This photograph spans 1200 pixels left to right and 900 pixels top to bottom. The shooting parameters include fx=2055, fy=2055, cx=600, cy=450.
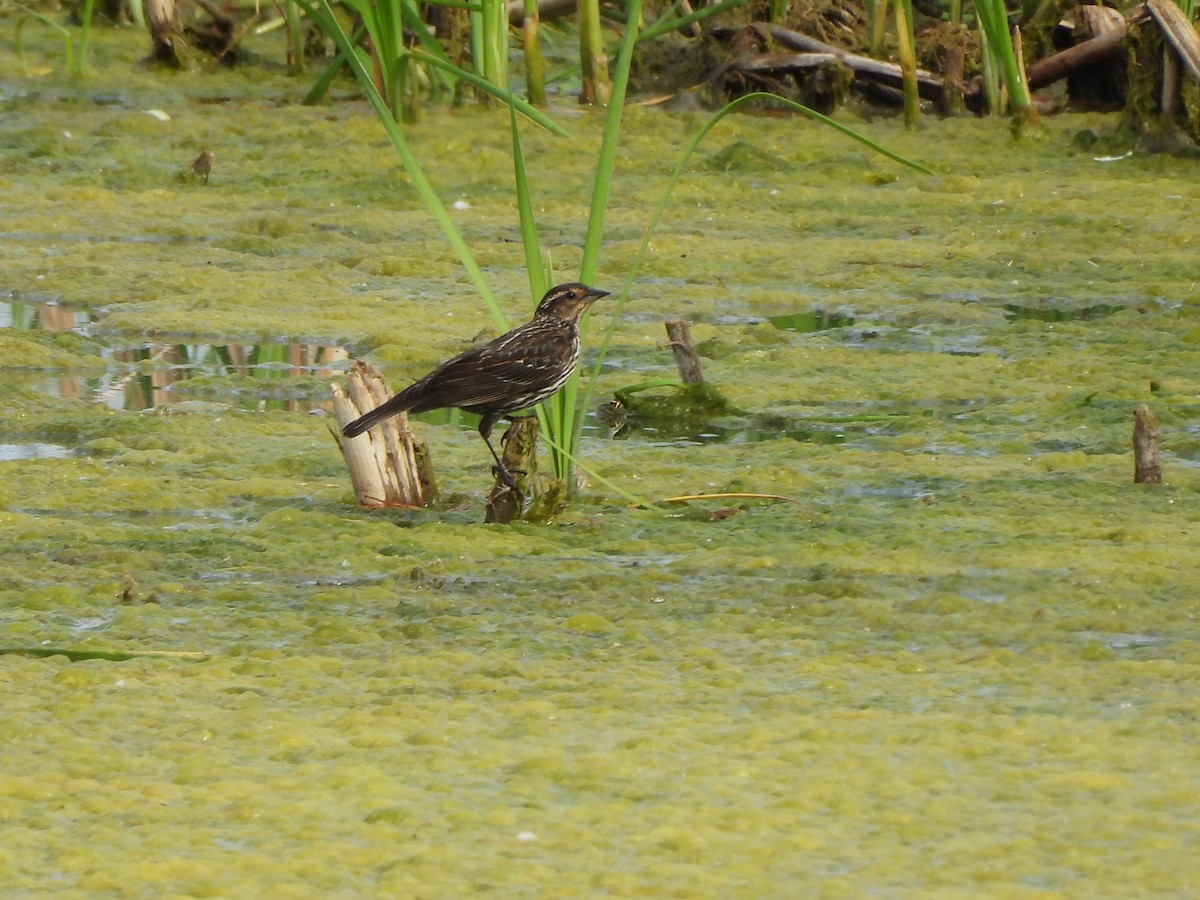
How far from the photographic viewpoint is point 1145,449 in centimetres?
473

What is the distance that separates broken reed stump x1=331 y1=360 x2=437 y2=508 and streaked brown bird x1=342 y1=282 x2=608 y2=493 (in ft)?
0.17

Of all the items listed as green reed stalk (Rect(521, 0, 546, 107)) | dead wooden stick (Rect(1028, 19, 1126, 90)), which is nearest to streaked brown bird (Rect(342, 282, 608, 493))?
green reed stalk (Rect(521, 0, 546, 107))

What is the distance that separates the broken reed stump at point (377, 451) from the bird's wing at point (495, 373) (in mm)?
78

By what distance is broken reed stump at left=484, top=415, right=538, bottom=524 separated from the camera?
15.1 ft

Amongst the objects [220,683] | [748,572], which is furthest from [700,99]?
[220,683]

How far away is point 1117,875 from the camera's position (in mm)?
2678

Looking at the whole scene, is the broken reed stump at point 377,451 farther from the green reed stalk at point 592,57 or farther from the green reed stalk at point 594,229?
the green reed stalk at point 592,57

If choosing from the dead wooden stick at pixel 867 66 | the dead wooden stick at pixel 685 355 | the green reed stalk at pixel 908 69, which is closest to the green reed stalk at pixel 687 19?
the green reed stalk at pixel 908 69

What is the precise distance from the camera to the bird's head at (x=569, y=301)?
17.1 ft

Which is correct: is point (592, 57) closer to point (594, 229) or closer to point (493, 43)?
point (493, 43)

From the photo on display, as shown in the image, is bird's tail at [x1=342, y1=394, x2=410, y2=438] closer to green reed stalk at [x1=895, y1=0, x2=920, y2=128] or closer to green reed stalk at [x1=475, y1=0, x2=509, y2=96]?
green reed stalk at [x1=475, y1=0, x2=509, y2=96]

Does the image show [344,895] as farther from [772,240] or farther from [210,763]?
[772,240]

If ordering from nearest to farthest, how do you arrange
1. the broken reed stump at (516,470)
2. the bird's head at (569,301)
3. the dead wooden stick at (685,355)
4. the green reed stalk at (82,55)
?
the broken reed stump at (516,470) → the bird's head at (569,301) → the dead wooden stick at (685,355) → the green reed stalk at (82,55)

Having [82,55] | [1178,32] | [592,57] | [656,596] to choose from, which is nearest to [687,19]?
[592,57]
